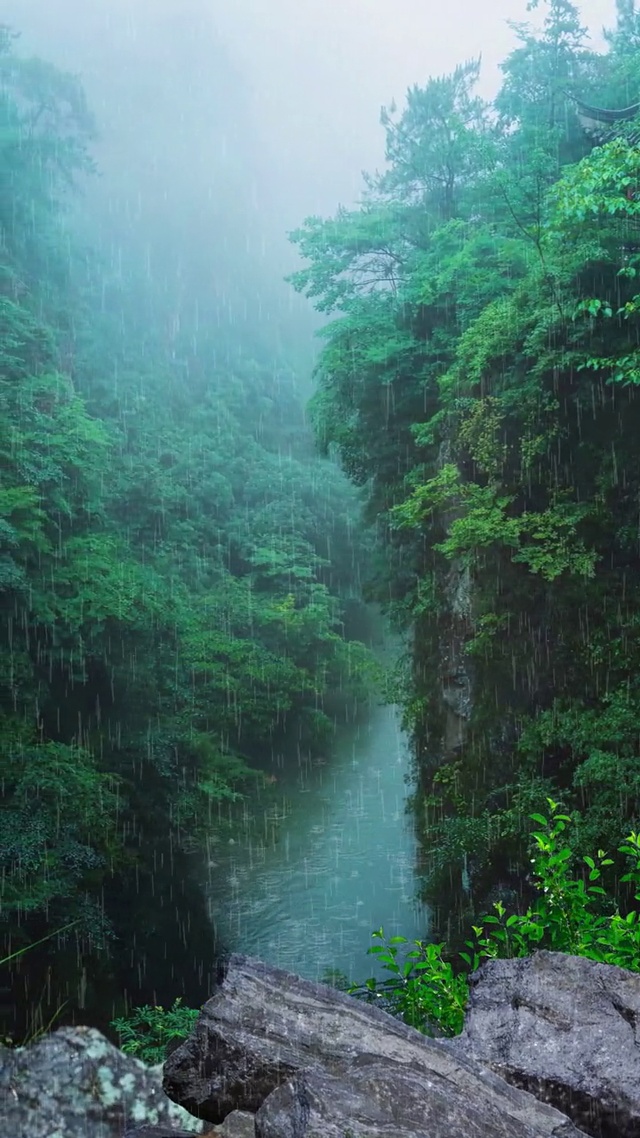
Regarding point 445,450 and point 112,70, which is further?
point 112,70

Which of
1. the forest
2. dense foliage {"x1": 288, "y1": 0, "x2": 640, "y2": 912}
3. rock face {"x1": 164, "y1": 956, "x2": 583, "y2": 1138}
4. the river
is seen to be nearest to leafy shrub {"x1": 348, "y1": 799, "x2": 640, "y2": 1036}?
rock face {"x1": 164, "y1": 956, "x2": 583, "y2": 1138}

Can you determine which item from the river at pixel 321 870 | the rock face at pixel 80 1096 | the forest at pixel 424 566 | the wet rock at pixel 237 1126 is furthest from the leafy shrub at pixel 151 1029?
the wet rock at pixel 237 1126

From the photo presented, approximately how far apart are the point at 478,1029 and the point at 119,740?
1065 cm

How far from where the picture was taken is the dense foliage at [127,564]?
10.7 m

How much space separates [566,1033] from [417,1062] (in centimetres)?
82

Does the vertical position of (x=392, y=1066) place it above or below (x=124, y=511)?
below

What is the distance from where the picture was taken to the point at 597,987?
3.11 metres

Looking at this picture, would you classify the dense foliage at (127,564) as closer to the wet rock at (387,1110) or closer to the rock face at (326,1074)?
the rock face at (326,1074)

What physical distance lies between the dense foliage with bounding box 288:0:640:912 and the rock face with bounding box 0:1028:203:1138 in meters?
4.80

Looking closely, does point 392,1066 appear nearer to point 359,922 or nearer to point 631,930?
point 631,930

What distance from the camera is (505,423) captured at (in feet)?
33.2

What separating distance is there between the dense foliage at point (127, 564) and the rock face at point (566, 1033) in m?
5.89

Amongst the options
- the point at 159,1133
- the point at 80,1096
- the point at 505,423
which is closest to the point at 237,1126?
the point at 159,1133

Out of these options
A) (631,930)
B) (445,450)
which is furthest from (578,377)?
(631,930)
